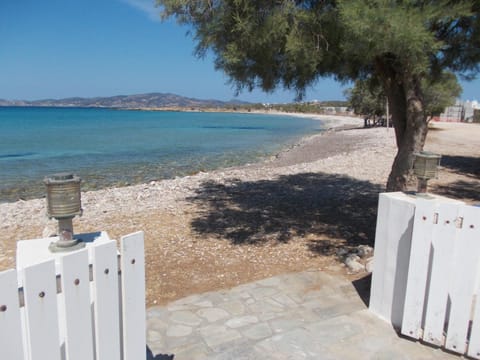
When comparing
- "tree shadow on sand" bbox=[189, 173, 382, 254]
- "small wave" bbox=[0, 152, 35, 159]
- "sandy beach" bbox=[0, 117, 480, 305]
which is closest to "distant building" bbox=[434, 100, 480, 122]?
"sandy beach" bbox=[0, 117, 480, 305]

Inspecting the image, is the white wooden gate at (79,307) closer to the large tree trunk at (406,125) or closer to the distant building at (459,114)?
the large tree trunk at (406,125)

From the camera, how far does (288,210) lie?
25.5ft

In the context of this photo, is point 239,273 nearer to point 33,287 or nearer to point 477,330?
point 477,330

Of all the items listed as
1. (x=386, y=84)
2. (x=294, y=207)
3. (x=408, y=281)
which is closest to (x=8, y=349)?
(x=408, y=281)

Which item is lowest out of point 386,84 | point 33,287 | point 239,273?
point 239,273

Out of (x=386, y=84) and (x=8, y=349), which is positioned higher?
(x=386, y=84)

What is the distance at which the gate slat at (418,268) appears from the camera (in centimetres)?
293

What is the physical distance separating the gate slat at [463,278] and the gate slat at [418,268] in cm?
20

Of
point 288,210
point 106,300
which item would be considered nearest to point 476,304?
point 106,300

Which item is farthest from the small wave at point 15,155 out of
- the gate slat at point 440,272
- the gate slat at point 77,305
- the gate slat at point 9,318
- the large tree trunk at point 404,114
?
the gate slat at point 440,272

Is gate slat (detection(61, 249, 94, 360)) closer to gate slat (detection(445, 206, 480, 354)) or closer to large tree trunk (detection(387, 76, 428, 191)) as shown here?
gate slat (detection(445, 206, 480, 354))

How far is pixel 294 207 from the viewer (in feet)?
26.2

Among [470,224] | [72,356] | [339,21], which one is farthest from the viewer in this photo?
[339,21]

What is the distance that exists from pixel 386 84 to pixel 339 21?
168cm
